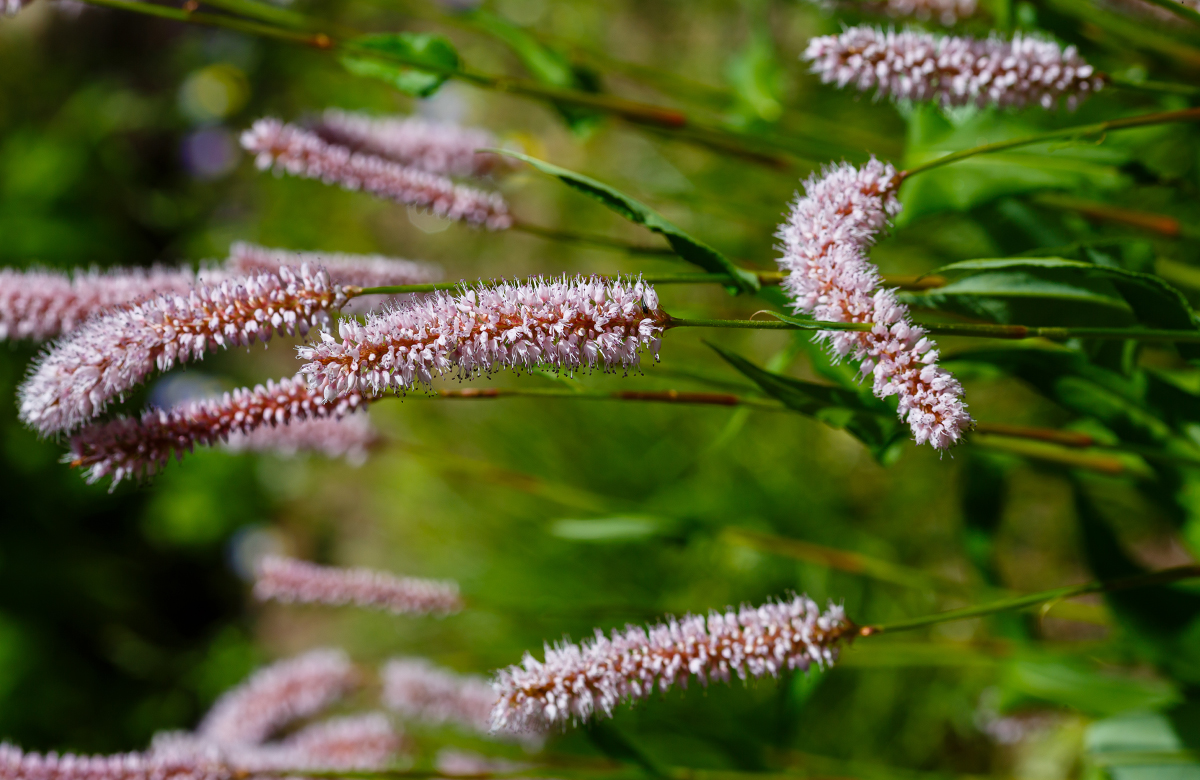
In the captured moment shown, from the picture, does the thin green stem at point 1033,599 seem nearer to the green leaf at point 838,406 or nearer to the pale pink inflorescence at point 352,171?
the green leaf at point 838,406

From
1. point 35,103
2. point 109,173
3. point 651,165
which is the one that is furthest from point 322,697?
point 35,103

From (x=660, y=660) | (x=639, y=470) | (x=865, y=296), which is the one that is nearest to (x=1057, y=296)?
(x=865, y=296)

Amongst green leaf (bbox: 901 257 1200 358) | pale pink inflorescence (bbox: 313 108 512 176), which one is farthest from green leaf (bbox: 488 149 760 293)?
pale pink inflorescence (bbox: 313 108 512 176)

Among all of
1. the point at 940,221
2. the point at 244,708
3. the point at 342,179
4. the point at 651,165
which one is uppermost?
the point at 651,165

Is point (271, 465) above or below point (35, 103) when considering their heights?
below

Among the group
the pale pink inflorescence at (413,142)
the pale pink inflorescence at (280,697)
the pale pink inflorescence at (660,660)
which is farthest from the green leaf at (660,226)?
the pale pink inflorescence at (280,697)

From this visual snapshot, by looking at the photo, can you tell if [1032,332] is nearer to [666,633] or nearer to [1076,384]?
[1076,384]

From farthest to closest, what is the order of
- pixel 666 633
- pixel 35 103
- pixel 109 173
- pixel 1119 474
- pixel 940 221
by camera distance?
pixel 35 103, pixel 109 173, pixel 940 221, pixel 1119 474, pixel 666 633
